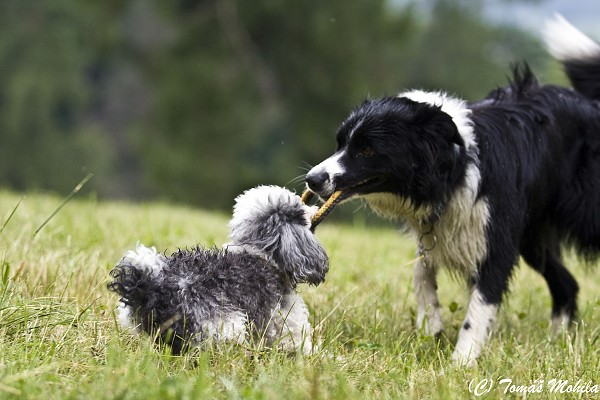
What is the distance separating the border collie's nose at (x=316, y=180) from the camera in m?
3.99

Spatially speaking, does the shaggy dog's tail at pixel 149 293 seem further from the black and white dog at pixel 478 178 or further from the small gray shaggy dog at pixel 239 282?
the black and white dog at pixel 478 178

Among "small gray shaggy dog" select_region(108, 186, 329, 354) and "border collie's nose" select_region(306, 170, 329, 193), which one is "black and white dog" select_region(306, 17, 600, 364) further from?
"small gray shaggy dog" select_region(108, 186, 329, 354)

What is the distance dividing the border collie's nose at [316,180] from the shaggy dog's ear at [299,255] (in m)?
0.47

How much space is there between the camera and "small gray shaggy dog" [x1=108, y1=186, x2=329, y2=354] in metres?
3.21

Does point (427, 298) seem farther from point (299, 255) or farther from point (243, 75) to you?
point (243, 75)

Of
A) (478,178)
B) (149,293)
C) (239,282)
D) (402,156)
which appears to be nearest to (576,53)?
(478,178)

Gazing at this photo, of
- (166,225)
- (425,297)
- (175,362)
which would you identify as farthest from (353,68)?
(175,362)

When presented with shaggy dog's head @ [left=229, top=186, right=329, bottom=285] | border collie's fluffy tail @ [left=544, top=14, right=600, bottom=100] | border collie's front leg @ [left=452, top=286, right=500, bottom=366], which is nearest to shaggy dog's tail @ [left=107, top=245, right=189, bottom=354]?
shaggy dog's head @ [left=229, top=186, right=329, bottom=285]

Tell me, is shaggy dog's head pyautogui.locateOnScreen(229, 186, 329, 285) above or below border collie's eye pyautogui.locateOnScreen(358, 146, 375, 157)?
below

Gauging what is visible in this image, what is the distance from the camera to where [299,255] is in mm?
3484

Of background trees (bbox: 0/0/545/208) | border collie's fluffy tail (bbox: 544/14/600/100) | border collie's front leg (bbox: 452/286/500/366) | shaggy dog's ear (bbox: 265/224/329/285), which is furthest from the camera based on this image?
background trees (bbox: 0/0/545/208)

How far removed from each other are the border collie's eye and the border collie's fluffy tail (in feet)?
6.48

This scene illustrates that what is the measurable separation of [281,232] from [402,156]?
92cm

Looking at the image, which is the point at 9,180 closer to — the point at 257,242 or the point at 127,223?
the point at 127,223
